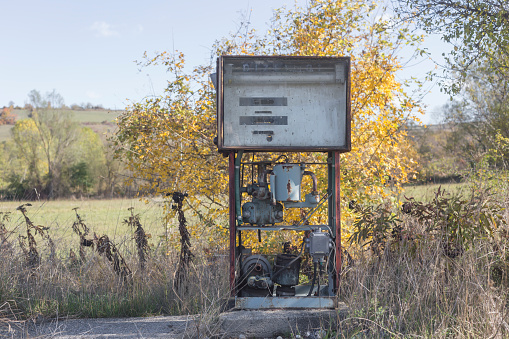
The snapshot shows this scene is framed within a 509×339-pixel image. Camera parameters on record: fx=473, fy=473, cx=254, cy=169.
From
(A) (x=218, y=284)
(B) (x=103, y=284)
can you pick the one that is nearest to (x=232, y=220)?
(A) (x=218, y=284)

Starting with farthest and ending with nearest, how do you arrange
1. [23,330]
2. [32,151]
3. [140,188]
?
[32,151]
[140,188]
[23,330]

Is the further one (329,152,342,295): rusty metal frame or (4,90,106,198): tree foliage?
(4,90,106,198): tree foliage

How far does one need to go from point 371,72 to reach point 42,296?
5.17 m

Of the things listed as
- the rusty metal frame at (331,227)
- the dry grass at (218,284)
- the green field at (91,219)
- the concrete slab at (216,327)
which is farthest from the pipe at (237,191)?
the green field at (91,219)

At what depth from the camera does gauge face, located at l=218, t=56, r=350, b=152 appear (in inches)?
192

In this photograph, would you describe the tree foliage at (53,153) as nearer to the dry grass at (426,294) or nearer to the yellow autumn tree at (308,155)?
the yellow autumn tree at (308,155)

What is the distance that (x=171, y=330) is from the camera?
469 cm

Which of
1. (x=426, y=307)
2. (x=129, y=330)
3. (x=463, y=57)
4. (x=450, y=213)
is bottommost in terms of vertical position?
(x=129, y=330)

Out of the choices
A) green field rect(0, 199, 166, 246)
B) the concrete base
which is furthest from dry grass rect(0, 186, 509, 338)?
green field rect(0, 199, 166, 246)

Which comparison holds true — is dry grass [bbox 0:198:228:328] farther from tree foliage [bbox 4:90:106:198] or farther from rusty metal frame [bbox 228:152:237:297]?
tree foliage [bbox 4:90:106:198]

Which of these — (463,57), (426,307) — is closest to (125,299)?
(426,307)

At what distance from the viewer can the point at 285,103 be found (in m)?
4.95

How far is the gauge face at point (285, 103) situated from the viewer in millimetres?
4883

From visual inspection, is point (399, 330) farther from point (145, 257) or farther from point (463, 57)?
point (463, 57)
